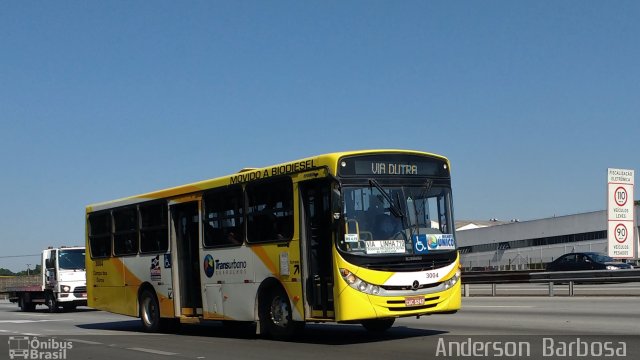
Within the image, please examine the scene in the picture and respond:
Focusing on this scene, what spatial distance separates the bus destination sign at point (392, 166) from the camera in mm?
13250

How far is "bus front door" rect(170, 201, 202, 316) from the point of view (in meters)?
17.0

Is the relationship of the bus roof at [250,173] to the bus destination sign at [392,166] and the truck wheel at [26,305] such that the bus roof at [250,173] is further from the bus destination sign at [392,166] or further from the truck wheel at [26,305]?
the truck wheel at [26,305]

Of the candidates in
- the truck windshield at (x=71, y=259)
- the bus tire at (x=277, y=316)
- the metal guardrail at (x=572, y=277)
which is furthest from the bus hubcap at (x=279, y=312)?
the truck windshield at (x=71, y=259)

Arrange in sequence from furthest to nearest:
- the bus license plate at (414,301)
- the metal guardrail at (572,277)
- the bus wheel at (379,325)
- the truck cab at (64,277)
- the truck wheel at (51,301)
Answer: the truck wheel at (51,301) < the truck cab at (64,277) < the metal guardrail at (572,277) < the bus wheel at (379,325) < the bus license plate at (414,301)

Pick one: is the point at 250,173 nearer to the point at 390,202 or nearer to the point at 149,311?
the point at 390,202

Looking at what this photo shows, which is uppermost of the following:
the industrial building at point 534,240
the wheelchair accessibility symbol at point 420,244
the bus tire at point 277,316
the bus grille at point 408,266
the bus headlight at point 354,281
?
the wheelchair accessibility symbol at point 420,244

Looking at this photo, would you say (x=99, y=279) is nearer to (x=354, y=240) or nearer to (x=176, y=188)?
(x=176, y=188)

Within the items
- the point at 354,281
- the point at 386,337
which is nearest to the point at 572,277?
the point at 386,337

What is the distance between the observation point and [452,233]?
13867 millimetres

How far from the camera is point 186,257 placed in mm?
17438

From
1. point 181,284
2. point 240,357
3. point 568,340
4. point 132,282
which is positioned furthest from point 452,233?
point 132,282

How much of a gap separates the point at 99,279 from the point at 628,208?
14.6 metres

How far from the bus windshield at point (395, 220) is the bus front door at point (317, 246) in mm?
425

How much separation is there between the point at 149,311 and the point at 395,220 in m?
7.86
